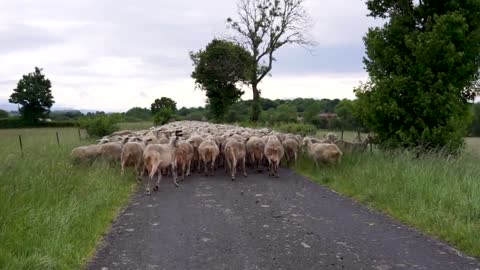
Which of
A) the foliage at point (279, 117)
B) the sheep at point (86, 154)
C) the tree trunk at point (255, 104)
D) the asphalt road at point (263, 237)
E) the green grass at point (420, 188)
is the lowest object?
the asphalt road at point (263, 237)

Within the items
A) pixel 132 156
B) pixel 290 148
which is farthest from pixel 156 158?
pixel 290 148

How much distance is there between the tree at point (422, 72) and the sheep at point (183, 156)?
6422mm

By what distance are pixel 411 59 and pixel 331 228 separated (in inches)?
368

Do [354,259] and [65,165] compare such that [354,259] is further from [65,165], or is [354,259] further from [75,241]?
[65,165]

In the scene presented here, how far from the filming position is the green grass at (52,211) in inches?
234

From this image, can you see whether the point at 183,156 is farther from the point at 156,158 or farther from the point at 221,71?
the point at 221,71

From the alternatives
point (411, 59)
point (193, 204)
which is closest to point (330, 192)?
point (193, 204)

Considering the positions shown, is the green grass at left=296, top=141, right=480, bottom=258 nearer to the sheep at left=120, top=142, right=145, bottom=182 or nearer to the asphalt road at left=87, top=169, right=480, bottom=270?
the asphalt road at left=87, top=169, right=480, bottom=270

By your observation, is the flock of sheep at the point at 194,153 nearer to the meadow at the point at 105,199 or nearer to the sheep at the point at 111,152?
the sheep at the point at 111,152

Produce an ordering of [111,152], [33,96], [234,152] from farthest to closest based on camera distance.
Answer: [33,96] → [111,152] → [234,152]

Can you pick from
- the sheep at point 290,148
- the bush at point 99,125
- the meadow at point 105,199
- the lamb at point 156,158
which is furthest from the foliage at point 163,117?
the lamb at point 156,158

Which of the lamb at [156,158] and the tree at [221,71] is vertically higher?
the tree at [221,71]

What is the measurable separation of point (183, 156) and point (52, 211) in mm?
6647

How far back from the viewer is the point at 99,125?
1238 inches
